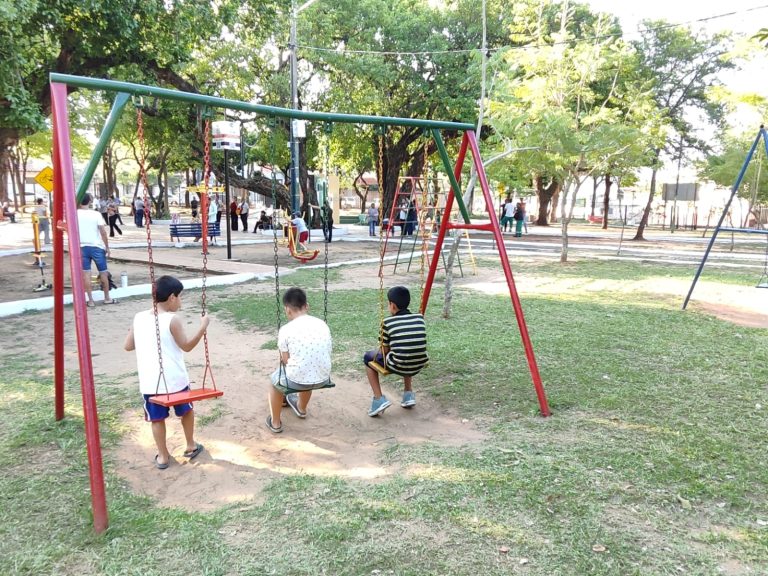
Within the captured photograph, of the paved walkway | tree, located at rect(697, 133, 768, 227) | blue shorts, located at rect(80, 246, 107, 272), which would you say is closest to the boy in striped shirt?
blue shorts, located at rect(80, 246, 107, 272)

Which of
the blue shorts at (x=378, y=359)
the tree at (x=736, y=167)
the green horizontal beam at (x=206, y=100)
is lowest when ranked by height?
the blue shorts at (x=378, y=359)

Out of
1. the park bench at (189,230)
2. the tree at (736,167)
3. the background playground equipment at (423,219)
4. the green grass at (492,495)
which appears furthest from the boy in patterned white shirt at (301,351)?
the tree at (736,167)

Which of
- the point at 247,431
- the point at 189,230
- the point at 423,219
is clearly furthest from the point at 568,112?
the point at 189,230

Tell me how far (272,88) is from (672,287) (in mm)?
15915

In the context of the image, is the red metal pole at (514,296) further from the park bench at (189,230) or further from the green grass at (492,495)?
the park bench at (189,230)

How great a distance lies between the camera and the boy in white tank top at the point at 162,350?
11.9 ft

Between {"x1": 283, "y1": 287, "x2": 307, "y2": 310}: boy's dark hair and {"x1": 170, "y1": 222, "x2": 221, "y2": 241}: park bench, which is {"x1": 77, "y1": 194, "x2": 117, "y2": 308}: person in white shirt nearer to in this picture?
{"x1": 283, "y1": 287, "x2": 307, "y2": 310}: boy's dark hair

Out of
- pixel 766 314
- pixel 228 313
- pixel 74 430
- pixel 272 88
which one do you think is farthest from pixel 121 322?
pixel 272 88

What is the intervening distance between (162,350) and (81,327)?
1.88 ft

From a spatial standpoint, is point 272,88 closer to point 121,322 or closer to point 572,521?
point 121,322

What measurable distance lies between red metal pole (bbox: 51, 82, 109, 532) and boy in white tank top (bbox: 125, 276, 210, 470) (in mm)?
446

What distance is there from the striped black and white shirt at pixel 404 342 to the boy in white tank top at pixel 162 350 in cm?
142

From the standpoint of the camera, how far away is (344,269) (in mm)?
13547

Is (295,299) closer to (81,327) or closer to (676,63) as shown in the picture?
(81,327)
